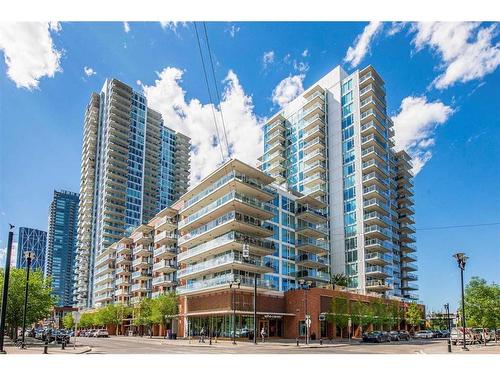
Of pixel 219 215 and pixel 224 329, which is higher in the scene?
pixel 219 215

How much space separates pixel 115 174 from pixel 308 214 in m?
73.8

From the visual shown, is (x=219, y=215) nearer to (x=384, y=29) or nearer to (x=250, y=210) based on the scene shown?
(x=250, y=210)

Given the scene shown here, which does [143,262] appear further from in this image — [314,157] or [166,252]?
[314,157]

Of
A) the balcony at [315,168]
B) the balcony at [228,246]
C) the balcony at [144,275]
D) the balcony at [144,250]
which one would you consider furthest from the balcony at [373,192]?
the balcony at [144,275]

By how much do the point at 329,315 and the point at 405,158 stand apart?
51688 millimetres

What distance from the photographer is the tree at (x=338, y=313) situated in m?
53.6

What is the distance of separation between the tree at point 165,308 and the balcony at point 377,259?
3050 cm

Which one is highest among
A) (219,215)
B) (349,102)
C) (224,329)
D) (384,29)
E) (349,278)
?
(349,102)

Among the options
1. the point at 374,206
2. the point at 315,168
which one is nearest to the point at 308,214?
the point at 374,206

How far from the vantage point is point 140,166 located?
131750mm

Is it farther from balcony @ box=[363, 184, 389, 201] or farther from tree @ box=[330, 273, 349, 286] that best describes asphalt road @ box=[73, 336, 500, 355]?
balcony @ box=[363, 184, 389, 201]
